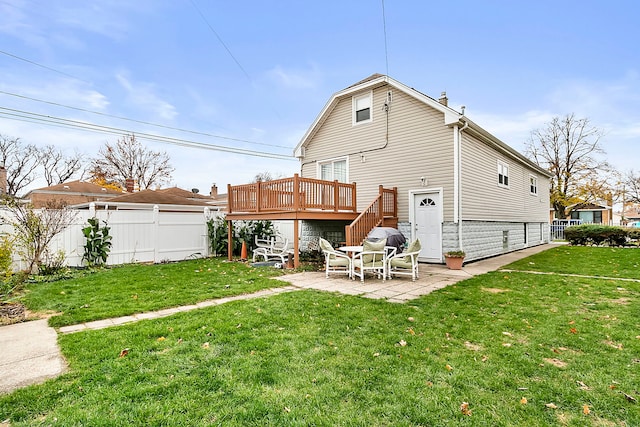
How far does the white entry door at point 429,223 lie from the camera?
10.5 metres

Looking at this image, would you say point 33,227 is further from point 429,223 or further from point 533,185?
point 533,185

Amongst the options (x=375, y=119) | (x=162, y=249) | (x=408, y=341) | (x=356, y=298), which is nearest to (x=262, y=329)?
(x=408, y=341)

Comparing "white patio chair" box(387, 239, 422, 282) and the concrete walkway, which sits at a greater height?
"white patio chair" box(387, 239, 422, 282)

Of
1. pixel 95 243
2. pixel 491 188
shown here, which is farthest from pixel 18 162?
pixel 491 188

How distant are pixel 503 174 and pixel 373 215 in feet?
23.1

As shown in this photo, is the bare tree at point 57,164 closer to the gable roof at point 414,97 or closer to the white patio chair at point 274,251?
the gable roof at point 414,97

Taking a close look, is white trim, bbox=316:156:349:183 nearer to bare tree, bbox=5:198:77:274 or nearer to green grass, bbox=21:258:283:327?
green grass, bbox=21:258:283:327

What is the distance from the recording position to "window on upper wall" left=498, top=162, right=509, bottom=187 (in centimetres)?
1315

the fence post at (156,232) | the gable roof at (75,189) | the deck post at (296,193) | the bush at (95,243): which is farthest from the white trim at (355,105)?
the gable roof at (75,189)

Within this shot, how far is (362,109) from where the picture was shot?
40.7 feet

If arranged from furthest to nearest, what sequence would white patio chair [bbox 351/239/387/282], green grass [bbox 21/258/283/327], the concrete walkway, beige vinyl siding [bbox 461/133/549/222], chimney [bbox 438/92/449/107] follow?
1. chimney [bbox 438/92/449/107]
2. beige vinyl siding [bbox 461/133/549/222]
3. white patio chair [bbox 351/239/387/282]
4. green grass [bbox 21/258/283/327]
5. the concrete walkway


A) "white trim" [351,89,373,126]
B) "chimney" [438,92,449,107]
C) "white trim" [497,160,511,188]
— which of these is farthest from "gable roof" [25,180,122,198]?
"white trim" [497,160,511,188]

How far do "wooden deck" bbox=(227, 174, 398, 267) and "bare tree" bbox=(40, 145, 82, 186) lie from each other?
29563mm

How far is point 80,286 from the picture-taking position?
22.8 ft
